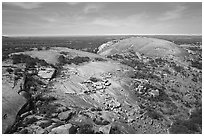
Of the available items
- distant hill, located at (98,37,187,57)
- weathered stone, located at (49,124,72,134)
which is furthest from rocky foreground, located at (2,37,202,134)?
distant hill, located at (98,37,187,57)

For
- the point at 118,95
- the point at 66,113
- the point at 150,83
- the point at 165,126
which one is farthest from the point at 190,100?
the point at 66,113

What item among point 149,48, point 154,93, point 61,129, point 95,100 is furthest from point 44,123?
point 149,48

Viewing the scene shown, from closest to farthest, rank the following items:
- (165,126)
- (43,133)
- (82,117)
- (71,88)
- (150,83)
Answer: (43,133) → (82,117) → (165,126) → (71,88) → (150,83)

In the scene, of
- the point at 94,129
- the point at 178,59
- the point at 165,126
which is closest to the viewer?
the point at 94,129

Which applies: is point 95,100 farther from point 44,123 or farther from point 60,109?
point 44,123

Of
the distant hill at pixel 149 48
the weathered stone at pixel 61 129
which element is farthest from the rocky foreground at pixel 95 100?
the distant hill at pixel 149 48

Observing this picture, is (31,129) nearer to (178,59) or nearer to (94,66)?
(94,66)

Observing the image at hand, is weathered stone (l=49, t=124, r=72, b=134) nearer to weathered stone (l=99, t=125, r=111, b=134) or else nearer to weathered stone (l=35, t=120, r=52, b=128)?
weathered stone (l=35, t=120, r=52, b=128)

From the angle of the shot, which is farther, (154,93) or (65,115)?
(154,93)
